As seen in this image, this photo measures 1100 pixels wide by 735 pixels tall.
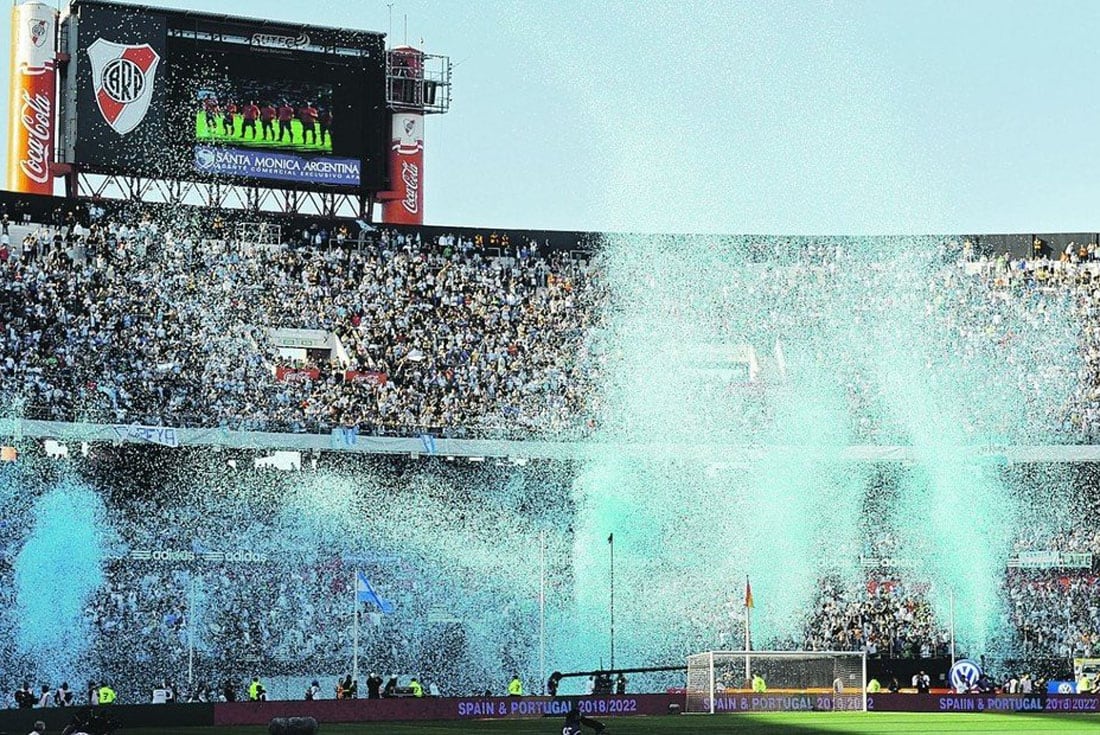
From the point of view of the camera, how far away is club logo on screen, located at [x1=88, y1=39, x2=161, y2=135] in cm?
6838

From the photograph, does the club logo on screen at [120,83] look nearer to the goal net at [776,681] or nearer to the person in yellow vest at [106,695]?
the person in yellow vest at [106,695]

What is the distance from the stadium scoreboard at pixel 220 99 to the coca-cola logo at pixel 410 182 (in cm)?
194

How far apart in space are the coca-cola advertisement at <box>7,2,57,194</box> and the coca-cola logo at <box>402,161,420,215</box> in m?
14.7

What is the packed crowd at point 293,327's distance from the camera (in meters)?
60.5

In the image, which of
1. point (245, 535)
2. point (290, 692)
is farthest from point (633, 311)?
point (290, 692)

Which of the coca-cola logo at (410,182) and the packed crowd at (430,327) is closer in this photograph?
the packed crowd at (430,327)

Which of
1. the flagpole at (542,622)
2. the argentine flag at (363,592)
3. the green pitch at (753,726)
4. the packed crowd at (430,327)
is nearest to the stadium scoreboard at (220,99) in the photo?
the packed crowd at (430,327)

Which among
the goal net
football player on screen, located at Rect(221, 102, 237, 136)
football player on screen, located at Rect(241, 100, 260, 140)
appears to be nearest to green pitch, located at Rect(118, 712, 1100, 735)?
the goal net

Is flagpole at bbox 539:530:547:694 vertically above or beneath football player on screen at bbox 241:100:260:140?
beneath

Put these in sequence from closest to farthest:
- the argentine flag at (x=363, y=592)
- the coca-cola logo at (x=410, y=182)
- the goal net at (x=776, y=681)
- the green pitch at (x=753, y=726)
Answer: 1. the green pitch at (x=753, y=726)
2. the goal net at (x=776, y=681)
3. the argentine flag at (x=363, y=592)
4. the coca-cola logo at (x=410, y=182)

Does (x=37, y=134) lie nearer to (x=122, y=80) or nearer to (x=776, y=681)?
(x=122, y=80)

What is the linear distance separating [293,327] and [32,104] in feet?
43.3

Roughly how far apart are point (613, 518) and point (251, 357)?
14.6 meters

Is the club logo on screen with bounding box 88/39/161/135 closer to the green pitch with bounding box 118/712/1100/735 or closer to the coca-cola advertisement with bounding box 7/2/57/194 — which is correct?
the coca-cola advertisement with bounding box 7/2/57/194
